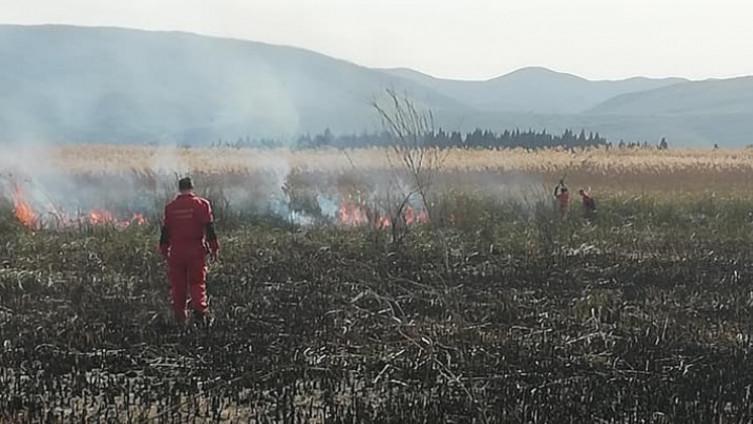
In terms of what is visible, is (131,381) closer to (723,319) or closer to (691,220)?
(723,319)

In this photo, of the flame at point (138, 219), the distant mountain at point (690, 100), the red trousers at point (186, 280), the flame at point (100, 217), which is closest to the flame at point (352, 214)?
the flame at point (138, 219)

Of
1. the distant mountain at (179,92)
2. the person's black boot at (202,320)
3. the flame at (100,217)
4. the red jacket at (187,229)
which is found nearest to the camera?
the person's black boot at (202,320)

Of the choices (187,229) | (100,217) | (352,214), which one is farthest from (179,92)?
(187,229)

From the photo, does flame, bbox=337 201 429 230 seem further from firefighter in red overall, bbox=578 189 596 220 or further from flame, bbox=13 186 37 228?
flame, bbox=13 186 37 228

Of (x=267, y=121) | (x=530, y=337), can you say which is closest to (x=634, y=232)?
(x=530, y=337)

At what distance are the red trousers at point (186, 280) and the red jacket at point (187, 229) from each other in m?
0.06

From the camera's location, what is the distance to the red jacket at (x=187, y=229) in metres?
9.29

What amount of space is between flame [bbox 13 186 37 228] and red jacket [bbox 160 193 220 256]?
800 centimetres

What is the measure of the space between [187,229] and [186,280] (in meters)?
0.50

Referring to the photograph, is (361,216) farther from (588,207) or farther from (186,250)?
(186,250)

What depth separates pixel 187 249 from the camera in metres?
9.27

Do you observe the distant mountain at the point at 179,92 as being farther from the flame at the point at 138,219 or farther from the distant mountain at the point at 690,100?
the distant mountain at the point at 690,100

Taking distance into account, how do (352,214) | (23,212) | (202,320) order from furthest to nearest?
(352,214) → (23,212) → (202,320)

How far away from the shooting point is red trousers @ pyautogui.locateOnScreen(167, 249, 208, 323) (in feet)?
30.0
